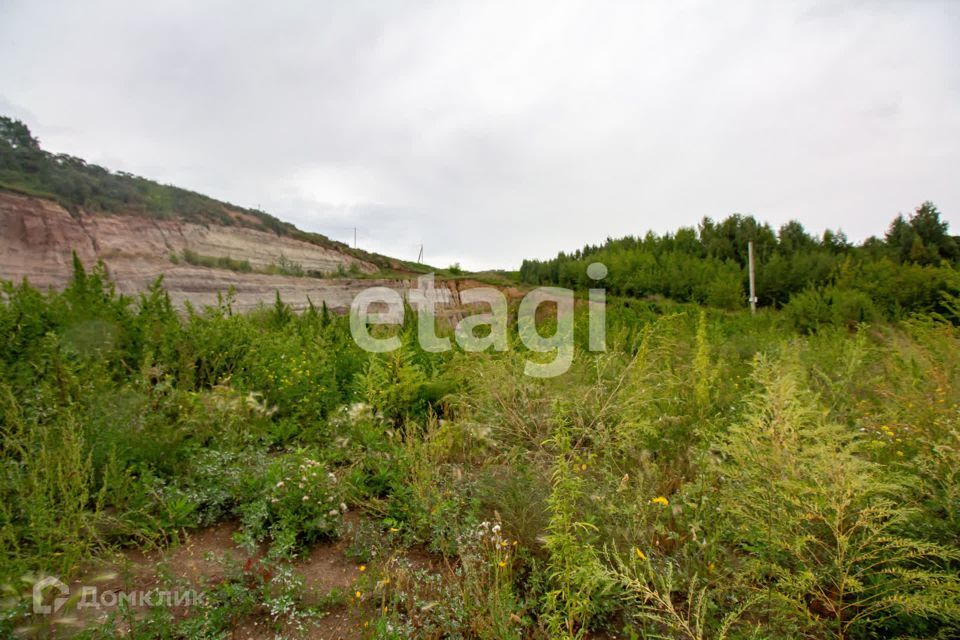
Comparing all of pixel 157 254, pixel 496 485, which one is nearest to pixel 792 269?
pixel 496 485

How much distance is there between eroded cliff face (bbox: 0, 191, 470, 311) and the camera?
31.5ft

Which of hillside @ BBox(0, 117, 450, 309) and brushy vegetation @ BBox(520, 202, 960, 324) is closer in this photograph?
hillside @ BBox(0, 117, 450, 309)

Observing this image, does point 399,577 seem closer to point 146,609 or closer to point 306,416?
point 146,609

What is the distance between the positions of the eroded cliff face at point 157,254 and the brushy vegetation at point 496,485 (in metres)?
4.71

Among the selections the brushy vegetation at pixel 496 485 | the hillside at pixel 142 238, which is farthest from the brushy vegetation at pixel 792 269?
the hillside at pixel 142 238

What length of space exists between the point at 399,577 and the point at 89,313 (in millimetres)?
4290

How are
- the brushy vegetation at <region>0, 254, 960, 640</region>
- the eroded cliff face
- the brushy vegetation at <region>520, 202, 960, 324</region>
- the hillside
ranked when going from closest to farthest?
the brushy vegetation at <region>0, 254, 960, 640</region>, the eroded cliff face, the hillside, the brushy vegetation at <region>520, 202, 960, 324</region>

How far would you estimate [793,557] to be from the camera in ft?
5.44

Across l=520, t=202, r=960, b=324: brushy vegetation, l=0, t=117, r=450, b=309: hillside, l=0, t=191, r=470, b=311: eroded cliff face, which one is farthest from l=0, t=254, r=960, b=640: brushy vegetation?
l=520, t=202, r=960, b=324: brushy vegetation

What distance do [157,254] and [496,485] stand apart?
A: 1417 cm

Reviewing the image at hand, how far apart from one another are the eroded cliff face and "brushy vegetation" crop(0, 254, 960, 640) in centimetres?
471

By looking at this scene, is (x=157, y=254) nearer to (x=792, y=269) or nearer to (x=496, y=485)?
(x=496, y=485)

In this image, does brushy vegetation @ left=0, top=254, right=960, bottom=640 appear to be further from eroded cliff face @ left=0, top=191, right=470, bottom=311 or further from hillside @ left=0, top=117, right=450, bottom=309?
hillside @ left=0, top=117, right=450, bottom=309

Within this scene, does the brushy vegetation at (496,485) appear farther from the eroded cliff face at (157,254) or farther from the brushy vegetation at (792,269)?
the brushy vegetation at (792,269)
